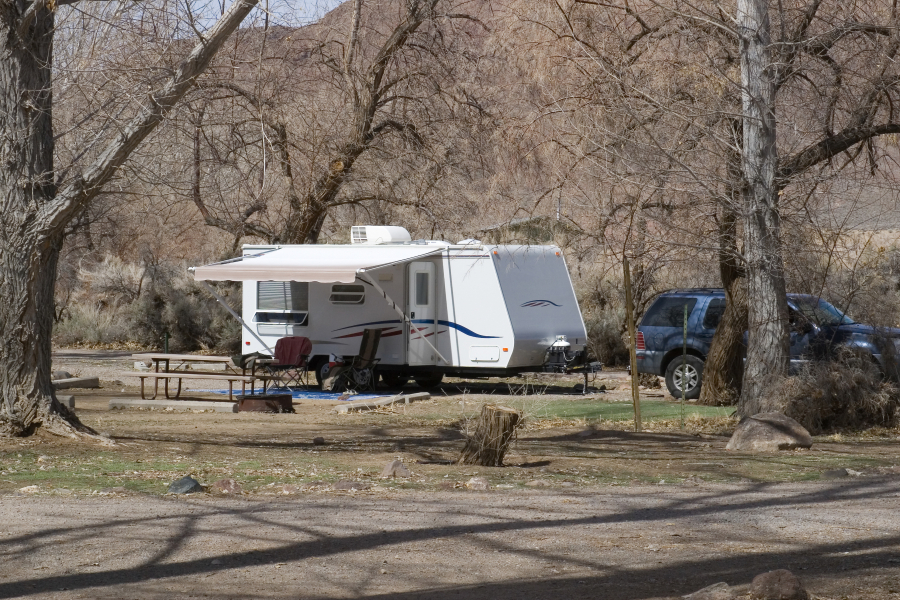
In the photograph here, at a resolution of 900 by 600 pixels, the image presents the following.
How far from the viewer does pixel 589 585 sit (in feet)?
15.9

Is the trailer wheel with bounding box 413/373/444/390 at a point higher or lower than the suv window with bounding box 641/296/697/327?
lower

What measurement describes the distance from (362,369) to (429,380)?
4.51 feet

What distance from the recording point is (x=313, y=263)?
16922mm

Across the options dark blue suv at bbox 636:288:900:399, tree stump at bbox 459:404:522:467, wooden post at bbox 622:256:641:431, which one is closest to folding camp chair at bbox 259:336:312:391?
dark blue suv at bbox 636:288:900:399

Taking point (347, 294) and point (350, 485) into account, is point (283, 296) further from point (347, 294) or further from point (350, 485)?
point (350, 485)

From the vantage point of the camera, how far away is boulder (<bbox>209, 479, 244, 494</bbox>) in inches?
288

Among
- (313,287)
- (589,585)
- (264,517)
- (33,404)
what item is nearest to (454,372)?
(313,287)

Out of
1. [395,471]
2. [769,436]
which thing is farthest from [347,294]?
[395,471]

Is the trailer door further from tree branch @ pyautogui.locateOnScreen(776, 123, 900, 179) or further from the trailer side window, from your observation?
tree branch @ pyautogui.locateOnScreen(776, 123, 900, 179)

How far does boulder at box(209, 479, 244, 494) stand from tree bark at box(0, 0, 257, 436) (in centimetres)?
273

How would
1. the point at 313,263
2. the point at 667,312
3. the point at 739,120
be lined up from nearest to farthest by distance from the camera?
the point at 739,120 → the point at 667,312 → the point at 313,263

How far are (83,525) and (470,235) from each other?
13604 mm

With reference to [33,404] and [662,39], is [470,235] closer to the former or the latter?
[662,39]

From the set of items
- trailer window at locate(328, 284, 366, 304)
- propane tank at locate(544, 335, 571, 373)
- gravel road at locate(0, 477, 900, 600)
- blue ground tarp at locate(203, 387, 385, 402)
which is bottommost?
gravel road at locate(0, 477, 900, 600)
